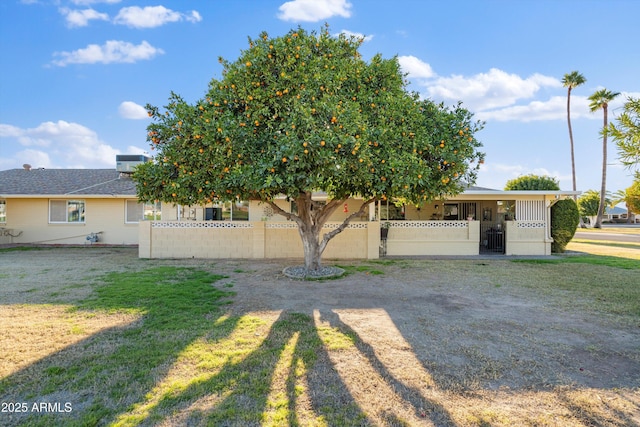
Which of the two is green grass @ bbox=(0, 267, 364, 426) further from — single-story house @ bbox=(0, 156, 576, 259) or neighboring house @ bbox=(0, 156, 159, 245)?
neighboring house @ bbox=(0, 156, 159, 245)

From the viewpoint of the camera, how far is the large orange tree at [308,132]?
6.82m

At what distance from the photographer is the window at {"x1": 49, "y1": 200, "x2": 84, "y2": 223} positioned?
16.9 metres

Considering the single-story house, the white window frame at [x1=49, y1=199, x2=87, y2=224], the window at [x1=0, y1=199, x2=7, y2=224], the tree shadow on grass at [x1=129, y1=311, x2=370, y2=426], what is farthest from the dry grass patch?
the window at [x1=0, y1=199, x2=7, y2=224]

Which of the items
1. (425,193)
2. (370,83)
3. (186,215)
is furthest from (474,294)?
(186,215)

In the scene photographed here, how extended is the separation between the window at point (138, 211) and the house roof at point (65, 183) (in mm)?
711

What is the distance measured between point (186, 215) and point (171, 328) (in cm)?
1240

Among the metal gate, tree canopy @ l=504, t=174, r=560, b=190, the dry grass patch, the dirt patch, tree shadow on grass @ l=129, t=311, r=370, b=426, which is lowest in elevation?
the dirt patch

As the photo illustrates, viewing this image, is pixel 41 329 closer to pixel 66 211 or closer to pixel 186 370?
pixel 186 370

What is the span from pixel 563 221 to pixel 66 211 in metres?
23.2

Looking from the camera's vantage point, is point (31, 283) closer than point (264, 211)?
Yes

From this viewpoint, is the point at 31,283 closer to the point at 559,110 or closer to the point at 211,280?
the point at 211,280

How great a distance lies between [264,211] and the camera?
1506 cm

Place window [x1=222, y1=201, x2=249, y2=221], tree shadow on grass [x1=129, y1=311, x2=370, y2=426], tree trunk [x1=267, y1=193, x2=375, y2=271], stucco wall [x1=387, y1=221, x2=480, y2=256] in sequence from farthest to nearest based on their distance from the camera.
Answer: window [x1=222, y1=201, x2=249, y2=221] < stucco wall [x1=387, y1=221, x2=480, y2=256] < tree trunk [x1=267, y1=193, x2=375, y2=271] < tree shadow on grass [x1=129, y1=311, x2=370, y2=426]

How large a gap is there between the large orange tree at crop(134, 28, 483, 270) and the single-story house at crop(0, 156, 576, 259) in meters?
4.41
